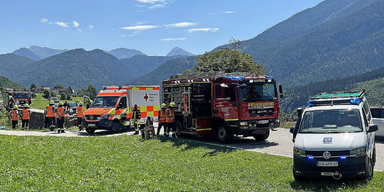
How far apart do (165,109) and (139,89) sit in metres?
4.64

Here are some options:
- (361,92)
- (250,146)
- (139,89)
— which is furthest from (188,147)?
(139,89)

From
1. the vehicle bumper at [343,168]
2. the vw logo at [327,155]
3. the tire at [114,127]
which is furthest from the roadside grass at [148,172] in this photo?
the tire at [114,127]

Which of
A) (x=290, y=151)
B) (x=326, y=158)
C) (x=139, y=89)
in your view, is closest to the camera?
(x=326, y=158)

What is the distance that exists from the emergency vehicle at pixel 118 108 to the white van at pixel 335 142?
43.7 feet

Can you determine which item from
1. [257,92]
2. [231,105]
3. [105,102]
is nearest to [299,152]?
[231,105]

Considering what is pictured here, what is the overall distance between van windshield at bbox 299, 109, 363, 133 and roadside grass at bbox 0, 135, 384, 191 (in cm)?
126

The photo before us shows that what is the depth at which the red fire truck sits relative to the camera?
51.2 ft

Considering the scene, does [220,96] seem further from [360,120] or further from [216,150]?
[360,120]

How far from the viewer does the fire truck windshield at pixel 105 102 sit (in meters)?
21.3

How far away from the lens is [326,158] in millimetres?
8281

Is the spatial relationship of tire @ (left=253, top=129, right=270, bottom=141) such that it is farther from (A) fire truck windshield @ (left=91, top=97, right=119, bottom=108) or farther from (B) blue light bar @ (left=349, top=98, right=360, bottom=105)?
Answer: (A) fire truck windshield @ (left=91, top=97, right=119, bottom=108)

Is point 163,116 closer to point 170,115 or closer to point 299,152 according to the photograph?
point 170,115

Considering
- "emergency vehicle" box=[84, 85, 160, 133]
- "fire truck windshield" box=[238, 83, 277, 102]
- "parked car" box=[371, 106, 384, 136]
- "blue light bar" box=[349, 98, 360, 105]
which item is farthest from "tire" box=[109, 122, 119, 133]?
"blue light bar" box=[349, 98, 360, 105]

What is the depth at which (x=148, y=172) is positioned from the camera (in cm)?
937
